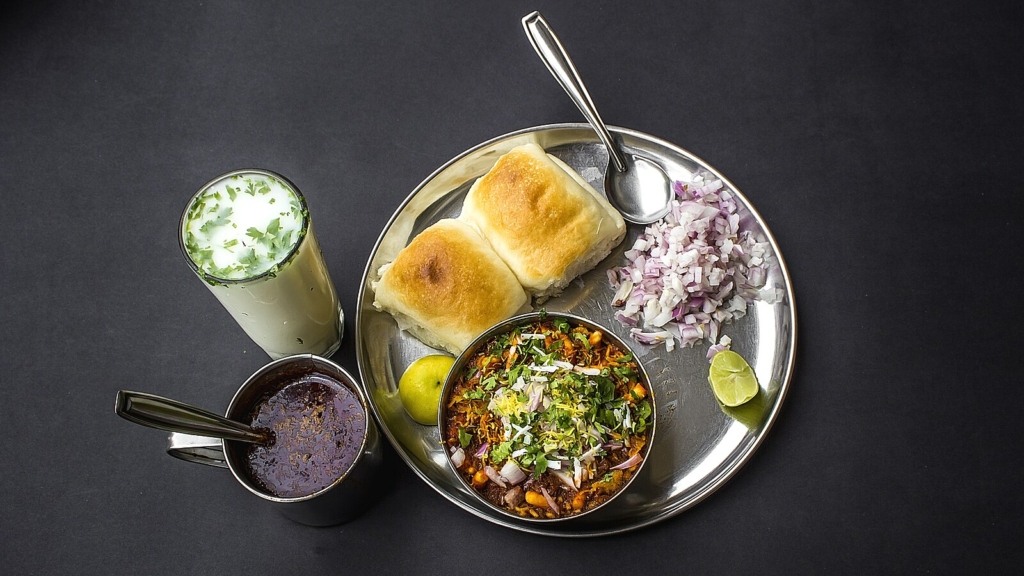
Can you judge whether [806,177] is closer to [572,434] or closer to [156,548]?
[572,434]

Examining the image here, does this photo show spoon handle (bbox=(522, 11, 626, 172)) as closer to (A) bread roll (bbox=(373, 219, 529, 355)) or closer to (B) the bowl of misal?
(A) bread roll (bbox=(373, 219, 529, 355))

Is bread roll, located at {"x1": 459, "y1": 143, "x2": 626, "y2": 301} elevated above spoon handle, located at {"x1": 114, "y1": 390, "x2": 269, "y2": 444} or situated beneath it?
situated beneath

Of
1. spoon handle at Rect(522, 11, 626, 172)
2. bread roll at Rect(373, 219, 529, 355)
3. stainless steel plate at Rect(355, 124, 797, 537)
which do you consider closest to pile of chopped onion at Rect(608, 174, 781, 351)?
stainless steel plate at Rect(355, 124, 797, 537)

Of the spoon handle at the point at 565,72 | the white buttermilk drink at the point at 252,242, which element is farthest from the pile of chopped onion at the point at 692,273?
the white buttermilk drink at the point at 252,242

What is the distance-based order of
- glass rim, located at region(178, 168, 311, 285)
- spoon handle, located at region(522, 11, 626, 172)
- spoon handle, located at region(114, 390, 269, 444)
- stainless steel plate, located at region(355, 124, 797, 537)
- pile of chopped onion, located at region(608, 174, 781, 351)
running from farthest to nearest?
spoon handle, located at region(522, 11, 626, 172) → pile of chopped onion, located at region(608, 174, 781, 351) → stainless steel plate, located at region(355, 124, 797, 537) → glass rim, located at region(178, 168, 311, 285) → spoon handle, located at region(114, 390, 269, 444)

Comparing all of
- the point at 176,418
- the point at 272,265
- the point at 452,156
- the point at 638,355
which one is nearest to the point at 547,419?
the point at 638,355

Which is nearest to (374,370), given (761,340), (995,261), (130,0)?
(761,340)
